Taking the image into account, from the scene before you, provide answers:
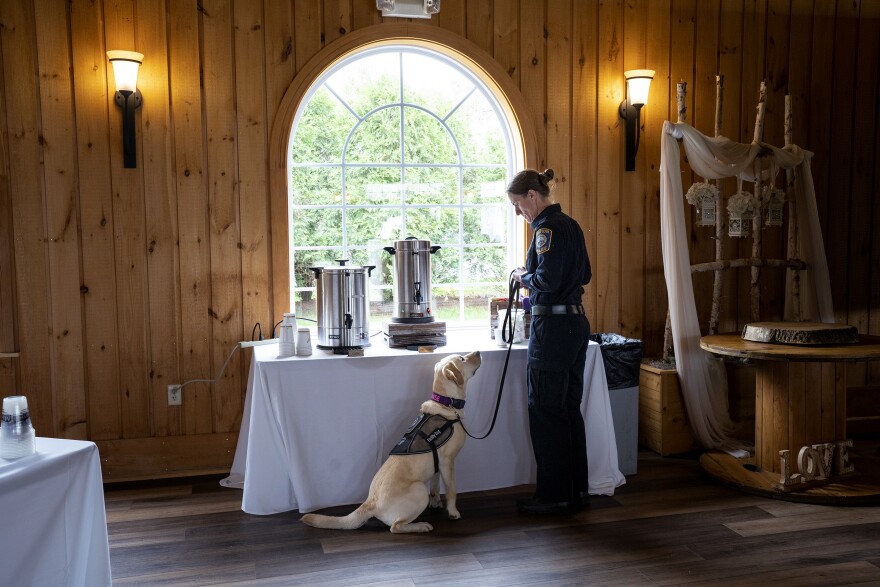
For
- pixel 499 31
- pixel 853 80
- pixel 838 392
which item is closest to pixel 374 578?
pixel 838 392

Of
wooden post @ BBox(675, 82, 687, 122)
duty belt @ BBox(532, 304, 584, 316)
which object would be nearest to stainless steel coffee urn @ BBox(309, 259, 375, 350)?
duty belt @ BBox(532, 304, 584, 316)

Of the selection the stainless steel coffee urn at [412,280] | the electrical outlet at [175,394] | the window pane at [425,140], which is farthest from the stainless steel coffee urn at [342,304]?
the window pane at [425,140]

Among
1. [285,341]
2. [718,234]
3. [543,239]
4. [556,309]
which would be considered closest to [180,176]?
[285,341]

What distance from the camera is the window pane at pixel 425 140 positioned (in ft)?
13.9

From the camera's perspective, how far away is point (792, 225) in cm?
439

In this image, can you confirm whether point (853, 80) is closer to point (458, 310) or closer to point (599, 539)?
point (458, 310)

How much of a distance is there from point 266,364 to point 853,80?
13.4 ft

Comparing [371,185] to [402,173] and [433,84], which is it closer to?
[402,173]

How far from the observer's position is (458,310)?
174 inches

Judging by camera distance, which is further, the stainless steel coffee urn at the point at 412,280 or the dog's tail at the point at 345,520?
the stainless steel coffee urn at the point at 412,280

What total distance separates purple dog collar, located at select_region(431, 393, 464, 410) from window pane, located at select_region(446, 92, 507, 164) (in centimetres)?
166

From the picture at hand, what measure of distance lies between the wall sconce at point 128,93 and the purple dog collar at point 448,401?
197cm

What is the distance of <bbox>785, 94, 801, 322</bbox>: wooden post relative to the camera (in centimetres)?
437

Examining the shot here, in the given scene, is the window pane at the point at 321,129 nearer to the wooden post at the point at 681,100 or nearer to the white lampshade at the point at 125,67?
the white lampshade at the point at 125,67
